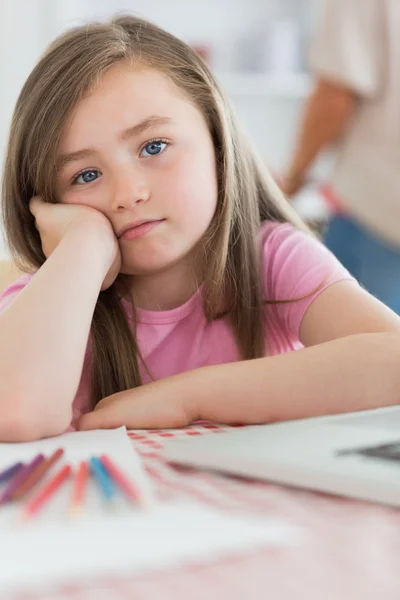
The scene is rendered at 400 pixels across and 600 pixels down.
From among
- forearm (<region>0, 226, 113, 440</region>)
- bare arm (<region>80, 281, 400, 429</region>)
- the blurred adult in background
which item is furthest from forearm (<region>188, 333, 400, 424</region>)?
the blurred adult in background

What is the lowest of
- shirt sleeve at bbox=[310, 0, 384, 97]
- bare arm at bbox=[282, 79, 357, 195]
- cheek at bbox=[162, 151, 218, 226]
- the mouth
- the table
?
the table

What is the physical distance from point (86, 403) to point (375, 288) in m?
0.82

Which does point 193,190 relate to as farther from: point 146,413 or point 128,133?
point 146,413

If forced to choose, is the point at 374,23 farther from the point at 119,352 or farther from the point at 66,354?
the point at 66,354

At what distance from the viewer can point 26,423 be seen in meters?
0.63

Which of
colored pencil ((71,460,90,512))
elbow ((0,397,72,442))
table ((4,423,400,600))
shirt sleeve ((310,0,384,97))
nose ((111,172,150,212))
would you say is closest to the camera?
table ((4,423,400,600))

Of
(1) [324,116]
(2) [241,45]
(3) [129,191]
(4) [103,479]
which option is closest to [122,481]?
(4) [103,479]

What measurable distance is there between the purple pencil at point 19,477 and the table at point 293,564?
0.27ft

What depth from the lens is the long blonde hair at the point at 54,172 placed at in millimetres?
947

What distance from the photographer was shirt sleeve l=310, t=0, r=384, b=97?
1.53 m

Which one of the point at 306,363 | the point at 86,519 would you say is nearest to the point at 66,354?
the point at 306,363

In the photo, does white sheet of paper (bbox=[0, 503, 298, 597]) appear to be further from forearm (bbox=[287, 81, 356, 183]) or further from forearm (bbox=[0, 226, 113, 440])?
forearm (bbox=[287, 81, 356, 183])

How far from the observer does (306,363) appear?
0.72 m

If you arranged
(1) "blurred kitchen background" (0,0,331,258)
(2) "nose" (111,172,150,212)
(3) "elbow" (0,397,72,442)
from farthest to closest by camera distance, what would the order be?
(1) "blurred kitchen background" (0,0,331,258) < (2) "nose" (111,172,150,212) < (3) "elbow" (0,397,72,442)
